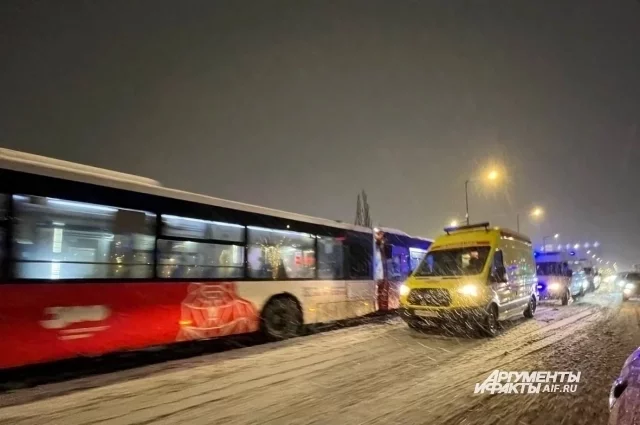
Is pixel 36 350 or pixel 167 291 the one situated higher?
pixel 167 291

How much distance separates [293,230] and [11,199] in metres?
6.64

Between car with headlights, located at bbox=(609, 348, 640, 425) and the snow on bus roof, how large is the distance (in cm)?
807

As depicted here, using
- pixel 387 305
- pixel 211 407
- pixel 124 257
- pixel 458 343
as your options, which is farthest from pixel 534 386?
pixel 387 305

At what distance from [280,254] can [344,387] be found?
5410 mm

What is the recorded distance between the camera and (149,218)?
886 cm

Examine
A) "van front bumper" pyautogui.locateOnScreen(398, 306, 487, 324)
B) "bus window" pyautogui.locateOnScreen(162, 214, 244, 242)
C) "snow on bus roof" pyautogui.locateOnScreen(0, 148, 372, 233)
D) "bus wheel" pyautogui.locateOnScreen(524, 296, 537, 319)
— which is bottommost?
"bus wheel" pyautogui.locateOnScreen(524, 296, 537, 319)

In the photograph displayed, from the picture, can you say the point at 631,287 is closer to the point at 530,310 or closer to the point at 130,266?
the point at 530,310

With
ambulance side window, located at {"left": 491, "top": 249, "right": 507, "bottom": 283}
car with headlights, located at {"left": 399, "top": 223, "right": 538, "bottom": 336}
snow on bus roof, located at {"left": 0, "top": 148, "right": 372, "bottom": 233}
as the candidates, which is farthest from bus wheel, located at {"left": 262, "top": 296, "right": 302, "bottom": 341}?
ambulance side window, located at {"left": 491, "top": 249, "right": 507, "bottom": 283}

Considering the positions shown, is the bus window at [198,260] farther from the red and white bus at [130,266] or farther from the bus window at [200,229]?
the bus window at [200,229]

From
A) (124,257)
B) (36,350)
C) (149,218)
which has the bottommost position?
(36,350)

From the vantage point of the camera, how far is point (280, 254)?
1158 centimetres

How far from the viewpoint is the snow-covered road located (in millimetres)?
5297

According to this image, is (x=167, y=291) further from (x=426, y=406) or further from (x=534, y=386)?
(x=534, y=386)

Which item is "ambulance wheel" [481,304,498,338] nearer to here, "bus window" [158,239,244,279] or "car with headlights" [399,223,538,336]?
"car with headlights" [399,223,538,336]
